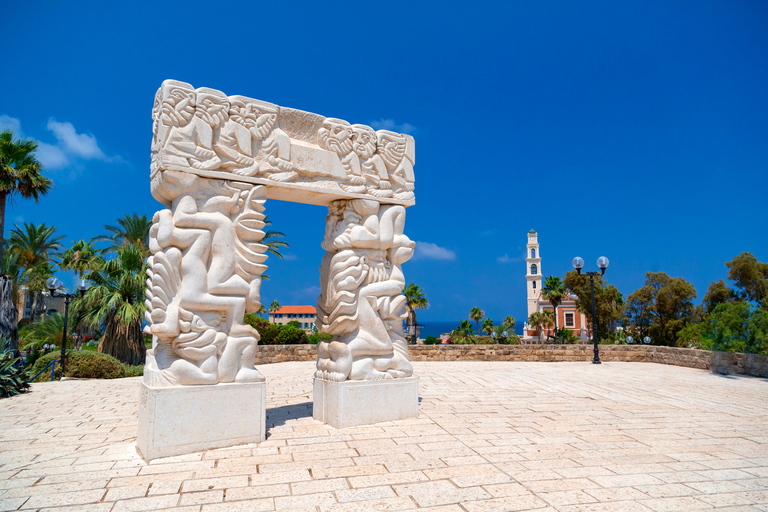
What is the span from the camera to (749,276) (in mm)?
21078

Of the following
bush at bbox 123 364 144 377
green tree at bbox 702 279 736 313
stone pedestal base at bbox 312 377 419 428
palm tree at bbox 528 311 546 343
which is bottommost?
bush at bbox 123 364 144 377

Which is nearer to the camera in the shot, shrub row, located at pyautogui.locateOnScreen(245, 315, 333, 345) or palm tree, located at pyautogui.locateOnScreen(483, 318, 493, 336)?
shrub row, located at pyautogui.locateOnScreen(245, 315, 333, 345)

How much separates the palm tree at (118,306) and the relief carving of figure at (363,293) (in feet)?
32.4

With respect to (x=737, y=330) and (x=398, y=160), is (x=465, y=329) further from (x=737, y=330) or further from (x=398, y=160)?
(x=398, y=160)

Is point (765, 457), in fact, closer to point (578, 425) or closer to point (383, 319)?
point (578, 425)

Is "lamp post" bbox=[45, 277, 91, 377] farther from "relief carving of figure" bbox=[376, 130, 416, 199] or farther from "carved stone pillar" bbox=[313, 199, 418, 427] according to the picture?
"relief carving of figure" bbox=[376, 130, 416, 199]

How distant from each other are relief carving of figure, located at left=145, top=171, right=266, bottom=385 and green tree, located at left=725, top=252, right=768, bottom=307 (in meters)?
24.2

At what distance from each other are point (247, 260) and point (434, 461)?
2.79 m

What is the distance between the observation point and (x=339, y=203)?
594cm

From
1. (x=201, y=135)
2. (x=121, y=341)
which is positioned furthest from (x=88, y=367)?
(x=201, y=135)

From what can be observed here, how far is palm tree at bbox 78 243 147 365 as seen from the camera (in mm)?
13156

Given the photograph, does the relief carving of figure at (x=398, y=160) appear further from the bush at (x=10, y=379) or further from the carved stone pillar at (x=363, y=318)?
the bush at (x=10, y=379)

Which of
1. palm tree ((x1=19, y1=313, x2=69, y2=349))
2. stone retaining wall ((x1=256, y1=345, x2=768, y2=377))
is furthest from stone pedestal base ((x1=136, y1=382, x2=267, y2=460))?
palm tree ((x1=19, y1=313, x2=69, y2=349))

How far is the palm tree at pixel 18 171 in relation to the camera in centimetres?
1462
